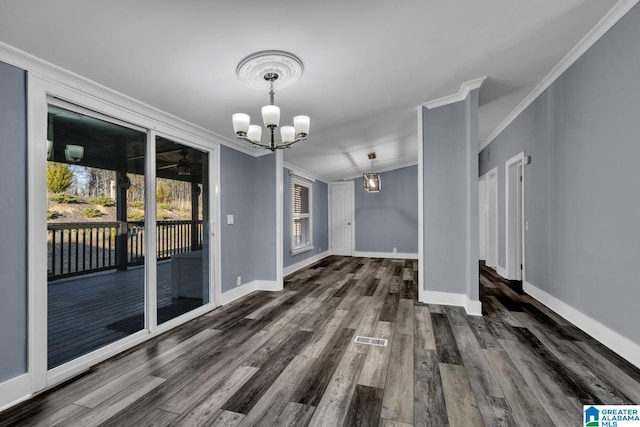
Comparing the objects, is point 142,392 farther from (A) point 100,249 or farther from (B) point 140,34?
(B) point 140,34

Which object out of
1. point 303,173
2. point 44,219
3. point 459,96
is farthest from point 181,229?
point 459,96

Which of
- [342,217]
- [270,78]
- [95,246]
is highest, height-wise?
[270,78]

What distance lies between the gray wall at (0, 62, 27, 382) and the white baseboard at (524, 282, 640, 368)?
428 centimetres

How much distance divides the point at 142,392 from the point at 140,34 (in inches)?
92.3

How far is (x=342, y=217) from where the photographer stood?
8.18 m

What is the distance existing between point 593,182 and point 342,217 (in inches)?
233

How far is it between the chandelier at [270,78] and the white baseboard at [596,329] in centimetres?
302

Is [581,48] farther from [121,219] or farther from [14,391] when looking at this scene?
[14,391]

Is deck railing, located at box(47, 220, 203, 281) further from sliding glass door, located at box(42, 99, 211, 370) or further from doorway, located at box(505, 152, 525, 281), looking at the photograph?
doorway, located at box(505, 152, 525, 281)

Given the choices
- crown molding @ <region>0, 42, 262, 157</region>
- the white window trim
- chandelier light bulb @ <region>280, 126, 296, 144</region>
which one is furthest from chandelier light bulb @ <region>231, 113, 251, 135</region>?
the white window trim

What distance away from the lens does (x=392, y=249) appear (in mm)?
7668

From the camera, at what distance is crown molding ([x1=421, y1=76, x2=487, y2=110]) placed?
3.12 m

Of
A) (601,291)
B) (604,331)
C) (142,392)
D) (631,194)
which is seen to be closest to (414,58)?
(631,194)

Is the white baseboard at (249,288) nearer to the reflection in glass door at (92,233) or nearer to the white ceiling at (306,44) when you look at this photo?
the reflection in glass door at (92,233)
